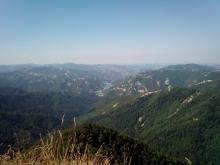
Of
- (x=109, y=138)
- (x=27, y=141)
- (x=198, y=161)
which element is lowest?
(x=198, y=161)

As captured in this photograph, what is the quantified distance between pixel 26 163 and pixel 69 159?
791 millimetres

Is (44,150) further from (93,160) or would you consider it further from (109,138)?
(109,138)

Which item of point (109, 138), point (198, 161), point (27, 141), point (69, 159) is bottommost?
point (198, 161)

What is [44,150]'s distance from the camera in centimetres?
507

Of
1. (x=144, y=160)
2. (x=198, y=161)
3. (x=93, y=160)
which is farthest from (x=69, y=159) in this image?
(x=198, y=161)

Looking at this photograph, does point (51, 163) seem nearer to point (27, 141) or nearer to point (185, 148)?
point (27, 141)

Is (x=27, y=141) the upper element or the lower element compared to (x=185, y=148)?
upper

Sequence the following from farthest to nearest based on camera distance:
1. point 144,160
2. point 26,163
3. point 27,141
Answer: point 144,160
point 27,141
point 26,163

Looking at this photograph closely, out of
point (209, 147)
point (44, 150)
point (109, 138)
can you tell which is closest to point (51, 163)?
point (44, 150)

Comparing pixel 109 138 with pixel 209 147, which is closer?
pixel 109 138

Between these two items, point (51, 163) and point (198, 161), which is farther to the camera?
point (198, 161)

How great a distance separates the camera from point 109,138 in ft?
392

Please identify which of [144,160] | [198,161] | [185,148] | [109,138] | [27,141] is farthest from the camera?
[185,148]

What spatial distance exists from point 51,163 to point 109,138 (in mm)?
116198
